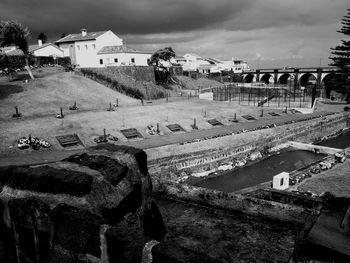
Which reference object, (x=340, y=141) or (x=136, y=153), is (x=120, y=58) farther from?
(x=136, y=153)

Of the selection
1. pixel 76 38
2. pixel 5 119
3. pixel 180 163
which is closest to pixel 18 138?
pixel 5 119

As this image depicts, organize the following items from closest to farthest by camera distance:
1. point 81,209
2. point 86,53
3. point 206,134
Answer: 1. point 81,209
2. point 206,134
3. point 86,53

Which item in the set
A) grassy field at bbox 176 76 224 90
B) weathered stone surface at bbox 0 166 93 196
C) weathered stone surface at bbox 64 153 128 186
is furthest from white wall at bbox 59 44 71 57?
weathered stone surface at bbox 64 153 128 186

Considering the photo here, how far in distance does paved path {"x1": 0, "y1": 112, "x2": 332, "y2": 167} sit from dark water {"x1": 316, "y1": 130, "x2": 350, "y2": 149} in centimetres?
382

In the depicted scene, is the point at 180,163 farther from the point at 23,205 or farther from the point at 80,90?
the point at 80,90

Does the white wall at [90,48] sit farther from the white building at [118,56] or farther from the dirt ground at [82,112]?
the dirt ground at [82,112]

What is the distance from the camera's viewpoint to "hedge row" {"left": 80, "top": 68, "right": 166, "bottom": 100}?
44.5 m

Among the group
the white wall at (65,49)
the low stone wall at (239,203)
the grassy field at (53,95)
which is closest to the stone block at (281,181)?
the low stone wall at (239,203)

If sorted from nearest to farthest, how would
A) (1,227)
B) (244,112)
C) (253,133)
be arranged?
(1,227) → (253,133) → (244,112)

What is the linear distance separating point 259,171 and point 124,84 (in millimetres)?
26300

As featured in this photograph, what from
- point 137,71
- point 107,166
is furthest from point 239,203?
point 137,71

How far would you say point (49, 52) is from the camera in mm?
61656

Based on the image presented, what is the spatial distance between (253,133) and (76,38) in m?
42.7

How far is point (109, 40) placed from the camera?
58125 mm
